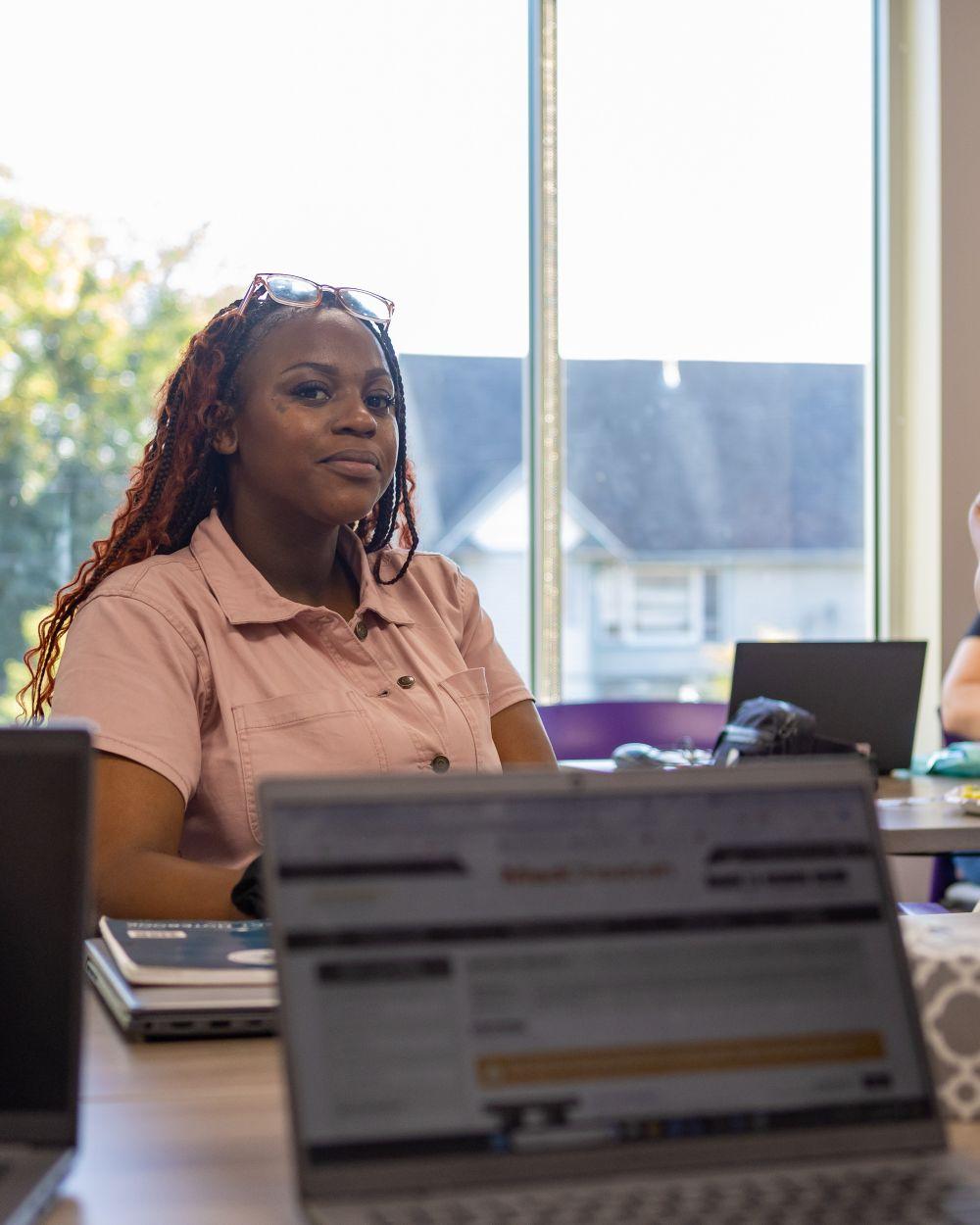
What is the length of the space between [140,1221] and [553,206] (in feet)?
13.4

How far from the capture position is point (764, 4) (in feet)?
15.2

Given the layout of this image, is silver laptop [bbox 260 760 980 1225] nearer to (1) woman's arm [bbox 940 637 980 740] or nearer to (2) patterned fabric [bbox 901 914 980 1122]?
(2) patterned fabric [bbox 901 914 980 1122]

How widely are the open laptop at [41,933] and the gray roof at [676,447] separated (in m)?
3.63

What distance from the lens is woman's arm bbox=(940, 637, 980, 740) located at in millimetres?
3252

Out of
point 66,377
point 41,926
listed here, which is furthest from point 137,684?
point 66,377

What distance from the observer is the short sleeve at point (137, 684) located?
5.15 feet

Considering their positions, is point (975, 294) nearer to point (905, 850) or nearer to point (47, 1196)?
point (905, 850)

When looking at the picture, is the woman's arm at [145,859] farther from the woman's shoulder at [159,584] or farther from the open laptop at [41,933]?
the open laptop at [41,933]

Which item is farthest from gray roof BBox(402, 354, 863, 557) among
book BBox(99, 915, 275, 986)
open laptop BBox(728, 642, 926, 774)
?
book BBox(99, 915, 275, 986)

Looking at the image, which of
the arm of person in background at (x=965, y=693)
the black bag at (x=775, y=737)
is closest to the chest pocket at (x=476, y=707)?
the black bag at (x=775, y=737)

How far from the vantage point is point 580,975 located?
0.76m

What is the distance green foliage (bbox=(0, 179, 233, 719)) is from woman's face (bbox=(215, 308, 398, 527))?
241cm

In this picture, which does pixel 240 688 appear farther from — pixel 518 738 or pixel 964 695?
pixel 964 695

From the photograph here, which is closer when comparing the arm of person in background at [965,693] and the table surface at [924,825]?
the table surface at [924,825]
